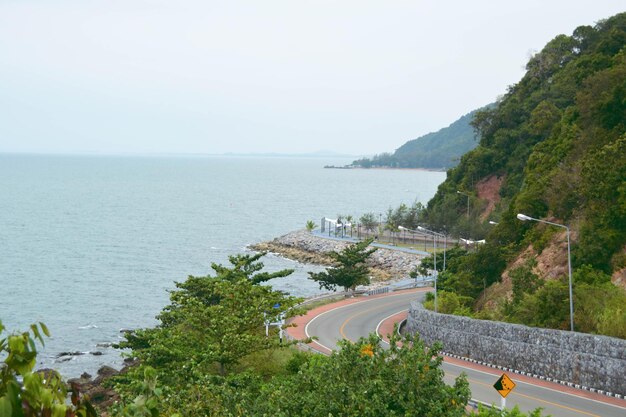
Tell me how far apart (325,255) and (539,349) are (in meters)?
67.8

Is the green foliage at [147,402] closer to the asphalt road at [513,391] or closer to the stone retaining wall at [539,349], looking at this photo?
the stone retaining wall at [539,349]

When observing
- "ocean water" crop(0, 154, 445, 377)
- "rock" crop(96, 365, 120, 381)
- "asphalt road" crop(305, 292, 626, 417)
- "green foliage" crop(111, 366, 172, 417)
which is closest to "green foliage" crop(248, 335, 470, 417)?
"green foliage" crop(111, 366, 172, 417)

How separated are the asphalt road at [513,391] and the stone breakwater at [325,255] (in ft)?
108

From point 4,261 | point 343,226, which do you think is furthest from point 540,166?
point 4,261

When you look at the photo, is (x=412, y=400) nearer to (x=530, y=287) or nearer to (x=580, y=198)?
(x=530, y=287)

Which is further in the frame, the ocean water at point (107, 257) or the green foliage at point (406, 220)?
the green foliage at point (406, 220)

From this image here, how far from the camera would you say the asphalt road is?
89.6ft

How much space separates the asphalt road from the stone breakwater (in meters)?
32.8

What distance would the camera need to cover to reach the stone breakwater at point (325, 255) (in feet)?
281

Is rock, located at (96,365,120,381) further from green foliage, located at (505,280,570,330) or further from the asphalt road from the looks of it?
green foliage, located at (505,280,570,330)

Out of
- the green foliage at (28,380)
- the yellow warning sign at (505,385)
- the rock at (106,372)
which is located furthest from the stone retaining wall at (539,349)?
the green foliage at (28,380)

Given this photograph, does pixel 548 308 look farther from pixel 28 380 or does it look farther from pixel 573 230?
pixel 28 380

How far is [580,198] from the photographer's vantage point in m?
43.9

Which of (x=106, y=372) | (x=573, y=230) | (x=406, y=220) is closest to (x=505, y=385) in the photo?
(x=573, y=230)
